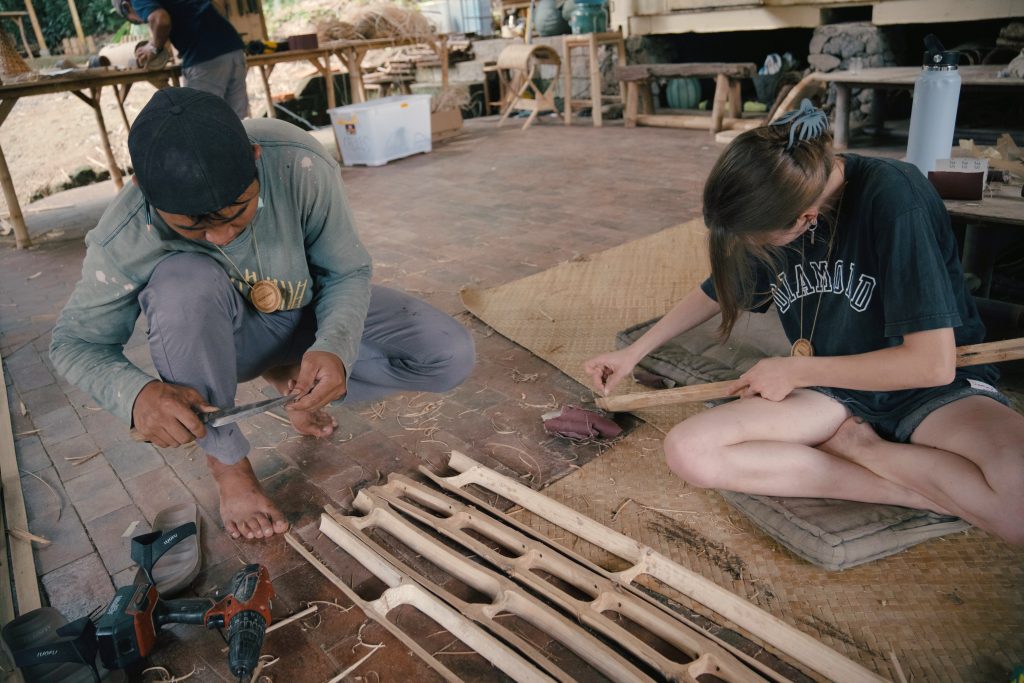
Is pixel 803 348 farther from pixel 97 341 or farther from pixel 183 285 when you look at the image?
pixel 97 341

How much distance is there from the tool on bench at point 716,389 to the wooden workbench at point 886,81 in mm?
3096

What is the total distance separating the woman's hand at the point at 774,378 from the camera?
1.61 metres

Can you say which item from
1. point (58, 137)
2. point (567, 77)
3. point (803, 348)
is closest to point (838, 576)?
point (803, 348)

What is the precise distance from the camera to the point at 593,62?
7406mm

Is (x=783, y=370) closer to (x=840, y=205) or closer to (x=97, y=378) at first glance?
(x=840, y=205)

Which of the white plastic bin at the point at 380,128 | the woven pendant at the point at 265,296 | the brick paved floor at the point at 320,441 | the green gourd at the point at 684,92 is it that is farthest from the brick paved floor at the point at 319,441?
the green gourd at the point at 684,92

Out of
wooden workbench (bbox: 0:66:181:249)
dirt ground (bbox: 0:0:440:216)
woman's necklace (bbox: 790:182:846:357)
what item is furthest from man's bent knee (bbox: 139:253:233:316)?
dirt ground (bbox: 0:0:440:216)

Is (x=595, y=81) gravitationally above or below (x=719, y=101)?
above

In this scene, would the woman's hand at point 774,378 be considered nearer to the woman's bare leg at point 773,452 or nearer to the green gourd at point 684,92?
the woman's bare leg at point 773,452

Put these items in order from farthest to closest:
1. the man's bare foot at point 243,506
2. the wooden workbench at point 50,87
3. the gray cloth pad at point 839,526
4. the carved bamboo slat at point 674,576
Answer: the wooden workbench at point 50,87 → the man's bare foot at point 243,506 → the gray cloth pad at point 839,526 → the carved bamboo slat at point 674,576

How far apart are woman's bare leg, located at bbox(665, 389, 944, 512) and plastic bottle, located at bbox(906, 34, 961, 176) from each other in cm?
114

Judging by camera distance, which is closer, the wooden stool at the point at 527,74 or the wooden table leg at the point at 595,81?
the wooden table leg at the point at 595,81

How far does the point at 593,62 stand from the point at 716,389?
6369 mm

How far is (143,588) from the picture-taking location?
146 centimetres
